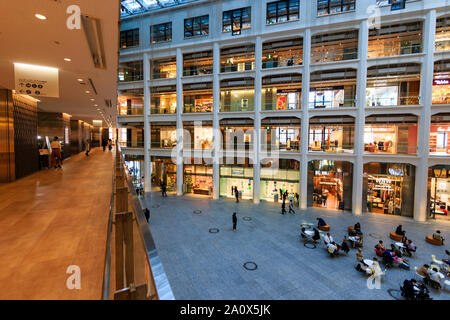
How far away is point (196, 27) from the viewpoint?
65.4ft

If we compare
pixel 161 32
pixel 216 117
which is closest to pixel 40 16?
pixel 216 117

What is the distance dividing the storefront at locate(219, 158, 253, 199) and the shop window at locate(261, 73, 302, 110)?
19.6ft

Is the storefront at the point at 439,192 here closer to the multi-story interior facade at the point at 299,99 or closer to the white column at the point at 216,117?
the multi-story interior facade at the point at 299,99

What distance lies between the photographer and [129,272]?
5.45ft

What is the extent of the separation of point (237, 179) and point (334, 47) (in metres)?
14.1

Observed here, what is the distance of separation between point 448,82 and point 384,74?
4.09 m

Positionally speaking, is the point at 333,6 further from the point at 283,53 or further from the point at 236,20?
the point at 236,20

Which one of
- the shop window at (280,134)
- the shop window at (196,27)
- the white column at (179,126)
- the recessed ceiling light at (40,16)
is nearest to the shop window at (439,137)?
the shop window at (280,134)

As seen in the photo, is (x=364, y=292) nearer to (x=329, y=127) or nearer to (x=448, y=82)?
(x=329, y=127)

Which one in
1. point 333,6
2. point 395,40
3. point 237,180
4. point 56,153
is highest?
point 333,6

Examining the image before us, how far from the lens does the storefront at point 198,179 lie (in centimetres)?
2103

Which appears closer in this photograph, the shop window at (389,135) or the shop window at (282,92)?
the shop window at (389,135)

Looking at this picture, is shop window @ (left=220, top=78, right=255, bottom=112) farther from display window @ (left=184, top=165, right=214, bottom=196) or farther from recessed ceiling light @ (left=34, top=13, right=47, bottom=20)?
recessed ceiling light @ (left=34, top=13, right=47, bottom=20)

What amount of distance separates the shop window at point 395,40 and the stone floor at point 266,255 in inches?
498
